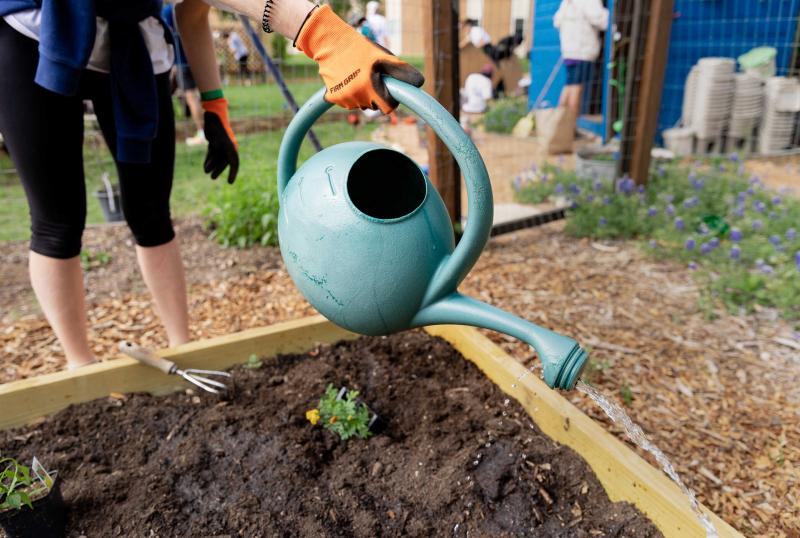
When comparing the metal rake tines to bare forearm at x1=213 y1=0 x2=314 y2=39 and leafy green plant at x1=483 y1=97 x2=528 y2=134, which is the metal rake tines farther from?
leafy green plant at x1=483 y1=97 x2=528 y2=134

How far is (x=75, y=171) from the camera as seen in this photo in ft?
5.25

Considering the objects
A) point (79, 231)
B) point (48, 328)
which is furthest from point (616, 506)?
point (48, 328)

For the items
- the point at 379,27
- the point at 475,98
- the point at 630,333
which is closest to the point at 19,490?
the point at 630,333

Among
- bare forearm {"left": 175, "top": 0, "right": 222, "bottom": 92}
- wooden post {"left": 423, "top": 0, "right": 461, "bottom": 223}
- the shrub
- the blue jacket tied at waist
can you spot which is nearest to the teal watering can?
the blue jacket tied at waist

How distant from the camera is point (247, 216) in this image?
331cm

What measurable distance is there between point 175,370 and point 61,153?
66cm

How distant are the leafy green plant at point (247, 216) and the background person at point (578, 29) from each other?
376 cm

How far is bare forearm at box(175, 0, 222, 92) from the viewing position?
1772 mm

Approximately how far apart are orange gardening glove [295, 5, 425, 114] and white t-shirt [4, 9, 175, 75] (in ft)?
2.20

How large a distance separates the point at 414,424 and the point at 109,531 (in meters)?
0.77

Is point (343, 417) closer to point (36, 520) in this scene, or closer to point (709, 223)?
point (36, 520)

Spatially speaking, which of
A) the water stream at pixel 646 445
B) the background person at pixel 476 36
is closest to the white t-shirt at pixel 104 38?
the water stream at pixel 646 445

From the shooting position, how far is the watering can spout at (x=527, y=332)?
973 mm

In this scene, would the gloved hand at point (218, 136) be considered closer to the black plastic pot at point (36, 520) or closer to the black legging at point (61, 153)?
the black legging at point (61, 153)
